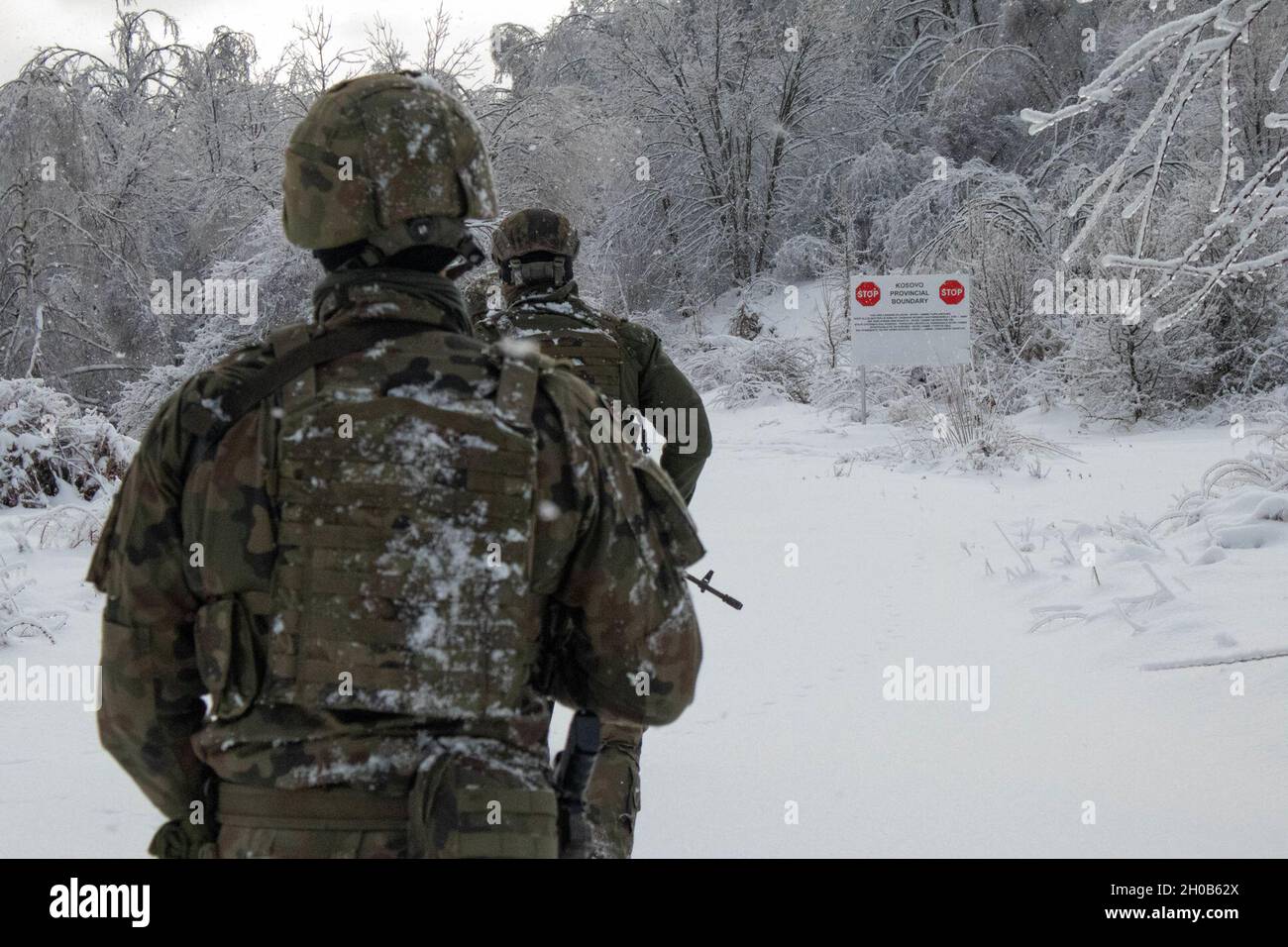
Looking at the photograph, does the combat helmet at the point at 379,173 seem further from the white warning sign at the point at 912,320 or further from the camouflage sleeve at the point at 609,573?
the white warning sign at the point at 912,320

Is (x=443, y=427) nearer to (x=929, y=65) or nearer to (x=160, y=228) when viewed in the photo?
(x=160, y=228)

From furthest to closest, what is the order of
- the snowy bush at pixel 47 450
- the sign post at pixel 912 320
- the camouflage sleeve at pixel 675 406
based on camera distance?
the sign post at pixel 912 320 < the snowy bush at pixel 47 450 < the camouflage sleeve at pixel 675 406

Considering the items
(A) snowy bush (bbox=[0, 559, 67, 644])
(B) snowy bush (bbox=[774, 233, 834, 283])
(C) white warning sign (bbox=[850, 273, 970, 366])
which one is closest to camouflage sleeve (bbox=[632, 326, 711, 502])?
(A) snowy bush (bbox=[0, 559, 67, 644])

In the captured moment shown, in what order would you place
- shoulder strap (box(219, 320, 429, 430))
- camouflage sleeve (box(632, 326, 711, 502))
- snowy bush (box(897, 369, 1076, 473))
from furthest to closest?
snowy bush (box(897, 369, 1076, 473)) < camouflage sleeve (box(632, 326, 711, 502)) < shoulder strap (box(219, 320, 429, 430))

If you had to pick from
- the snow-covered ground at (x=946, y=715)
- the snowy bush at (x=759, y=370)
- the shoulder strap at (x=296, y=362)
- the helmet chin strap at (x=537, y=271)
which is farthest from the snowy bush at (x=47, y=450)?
the snowy bush at (x=759, y=370)

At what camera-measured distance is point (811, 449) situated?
1257 centimetres

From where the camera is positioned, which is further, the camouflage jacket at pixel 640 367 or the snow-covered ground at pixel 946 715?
the camouflage jacket at pixel 640 367

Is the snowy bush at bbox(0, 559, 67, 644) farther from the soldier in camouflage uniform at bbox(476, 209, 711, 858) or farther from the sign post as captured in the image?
the sign post

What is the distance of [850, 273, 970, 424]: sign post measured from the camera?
13.2 metres

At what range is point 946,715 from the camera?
4281 millimetres

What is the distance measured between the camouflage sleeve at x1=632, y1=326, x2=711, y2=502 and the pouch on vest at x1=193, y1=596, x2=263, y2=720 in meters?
2.23

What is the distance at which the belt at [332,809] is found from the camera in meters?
1.47

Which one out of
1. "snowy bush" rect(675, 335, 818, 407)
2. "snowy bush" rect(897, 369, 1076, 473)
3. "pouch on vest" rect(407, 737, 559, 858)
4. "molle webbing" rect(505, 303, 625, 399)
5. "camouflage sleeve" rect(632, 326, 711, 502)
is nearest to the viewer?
"pouch on vest" rect(407, 737, 559, 858)
